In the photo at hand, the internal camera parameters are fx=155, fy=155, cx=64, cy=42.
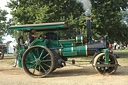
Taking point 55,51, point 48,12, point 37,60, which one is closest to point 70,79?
point 55,51

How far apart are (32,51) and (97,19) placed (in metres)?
7.39

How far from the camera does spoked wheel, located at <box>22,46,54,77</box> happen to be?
5.72 m

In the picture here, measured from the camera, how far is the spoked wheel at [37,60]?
5725 mm

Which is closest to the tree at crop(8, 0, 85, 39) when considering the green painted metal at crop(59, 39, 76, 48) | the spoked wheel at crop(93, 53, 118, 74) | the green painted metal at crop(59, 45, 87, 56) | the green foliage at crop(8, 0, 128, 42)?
the green foliage at crop(8, 0, 128, 42)

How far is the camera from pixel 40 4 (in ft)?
43.5

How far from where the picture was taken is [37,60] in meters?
5.77

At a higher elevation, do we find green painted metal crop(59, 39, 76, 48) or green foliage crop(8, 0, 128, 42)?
green foliage crop(8, 0, 128, 42)

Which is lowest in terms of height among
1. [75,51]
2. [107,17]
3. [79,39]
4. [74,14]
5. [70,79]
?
[70,79]

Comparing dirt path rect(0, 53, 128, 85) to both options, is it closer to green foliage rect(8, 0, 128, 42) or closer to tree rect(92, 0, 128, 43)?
green foliage rect(8, 0, 128, 42)

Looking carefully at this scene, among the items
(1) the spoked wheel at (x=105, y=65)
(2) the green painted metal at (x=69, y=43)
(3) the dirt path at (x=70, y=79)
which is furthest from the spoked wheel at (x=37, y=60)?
(1) the spoked wheel at (x=105, y=65)

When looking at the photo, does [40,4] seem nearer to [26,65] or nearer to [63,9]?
[63,9]

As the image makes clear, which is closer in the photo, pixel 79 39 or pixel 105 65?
pixel 105 65

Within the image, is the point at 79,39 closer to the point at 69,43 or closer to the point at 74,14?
the point at 69,43

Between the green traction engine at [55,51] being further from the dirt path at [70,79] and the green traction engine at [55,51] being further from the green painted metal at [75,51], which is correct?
the dirt path at [70,79]
